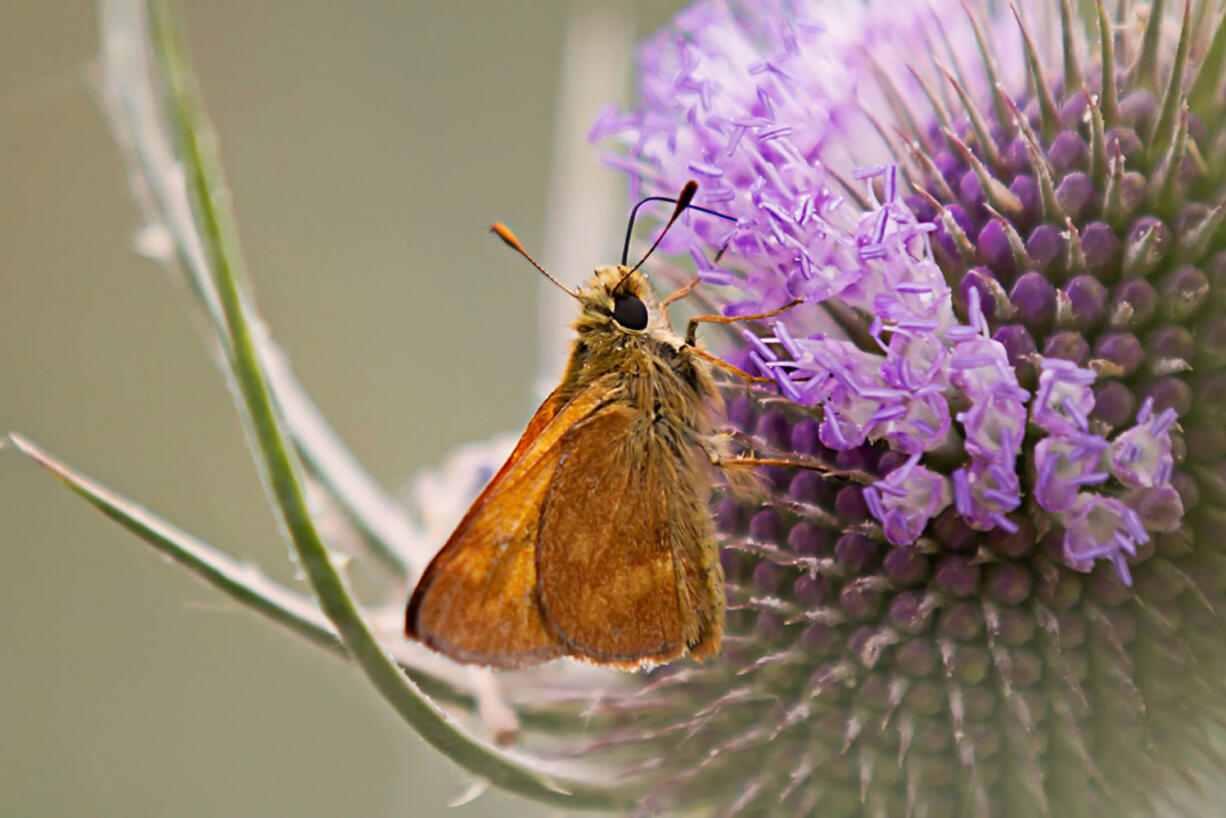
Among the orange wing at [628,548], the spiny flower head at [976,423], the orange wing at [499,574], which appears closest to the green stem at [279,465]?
the orange wing at [499,574]

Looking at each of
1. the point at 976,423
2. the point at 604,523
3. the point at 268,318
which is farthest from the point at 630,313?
the point at 268,318

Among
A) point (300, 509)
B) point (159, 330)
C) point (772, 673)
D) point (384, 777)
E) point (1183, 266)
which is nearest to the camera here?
point (300, 509)

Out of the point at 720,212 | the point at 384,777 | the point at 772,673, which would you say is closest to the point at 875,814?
the point at 772,673

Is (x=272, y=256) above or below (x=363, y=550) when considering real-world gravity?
below

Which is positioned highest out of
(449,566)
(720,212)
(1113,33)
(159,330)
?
(1113,33)

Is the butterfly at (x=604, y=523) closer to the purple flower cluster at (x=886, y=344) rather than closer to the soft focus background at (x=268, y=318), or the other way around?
the purple flower cluster at (x=886, y=344)

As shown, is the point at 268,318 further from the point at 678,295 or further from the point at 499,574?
the point at 499,574

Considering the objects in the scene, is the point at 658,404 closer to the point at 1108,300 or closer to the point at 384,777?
the point at 1108,300

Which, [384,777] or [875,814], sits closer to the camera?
[875,814]
